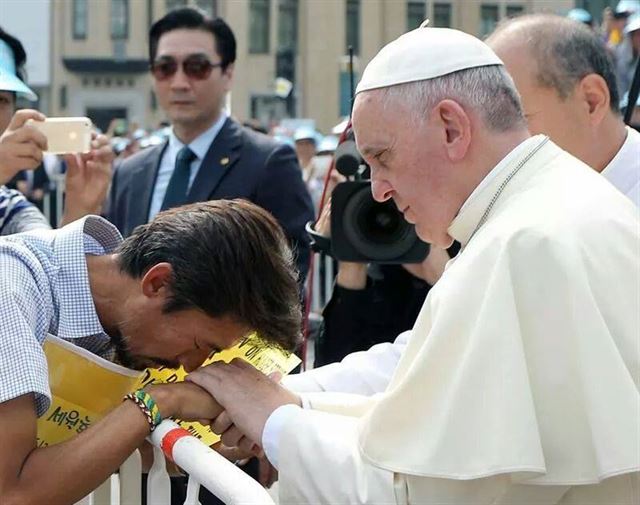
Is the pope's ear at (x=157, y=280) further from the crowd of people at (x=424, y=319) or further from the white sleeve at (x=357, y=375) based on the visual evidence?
the white sleeve at (x=357, y=375)

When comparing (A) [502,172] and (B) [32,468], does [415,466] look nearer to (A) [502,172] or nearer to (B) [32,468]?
(A) [502,172]

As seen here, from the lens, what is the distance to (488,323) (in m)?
2.12

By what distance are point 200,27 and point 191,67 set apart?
18 cm

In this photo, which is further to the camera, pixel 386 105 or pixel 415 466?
pixel 386 105

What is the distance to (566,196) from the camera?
7.37 feet

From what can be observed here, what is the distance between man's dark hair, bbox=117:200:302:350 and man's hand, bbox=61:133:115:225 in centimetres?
147

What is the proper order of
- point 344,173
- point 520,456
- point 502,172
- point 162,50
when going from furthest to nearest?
point 162,50, point 344,173, point 502,172, point 520,456

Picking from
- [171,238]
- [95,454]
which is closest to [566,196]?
[171,238]

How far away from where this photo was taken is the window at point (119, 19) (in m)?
40.9

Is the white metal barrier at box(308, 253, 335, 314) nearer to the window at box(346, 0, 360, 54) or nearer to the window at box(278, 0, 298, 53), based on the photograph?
the window at box(346, 0, 360, 54)

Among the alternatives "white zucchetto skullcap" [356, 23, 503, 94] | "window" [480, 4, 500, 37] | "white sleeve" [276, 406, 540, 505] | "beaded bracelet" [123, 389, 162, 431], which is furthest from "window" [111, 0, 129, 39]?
"white sleeve" [276, 406, 540, 505]

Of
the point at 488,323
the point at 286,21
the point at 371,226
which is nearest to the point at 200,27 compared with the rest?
the point at 371,226

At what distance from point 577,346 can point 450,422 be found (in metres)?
0.25

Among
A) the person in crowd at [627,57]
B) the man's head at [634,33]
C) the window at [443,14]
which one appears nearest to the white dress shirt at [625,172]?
the man's head at [634,33]
